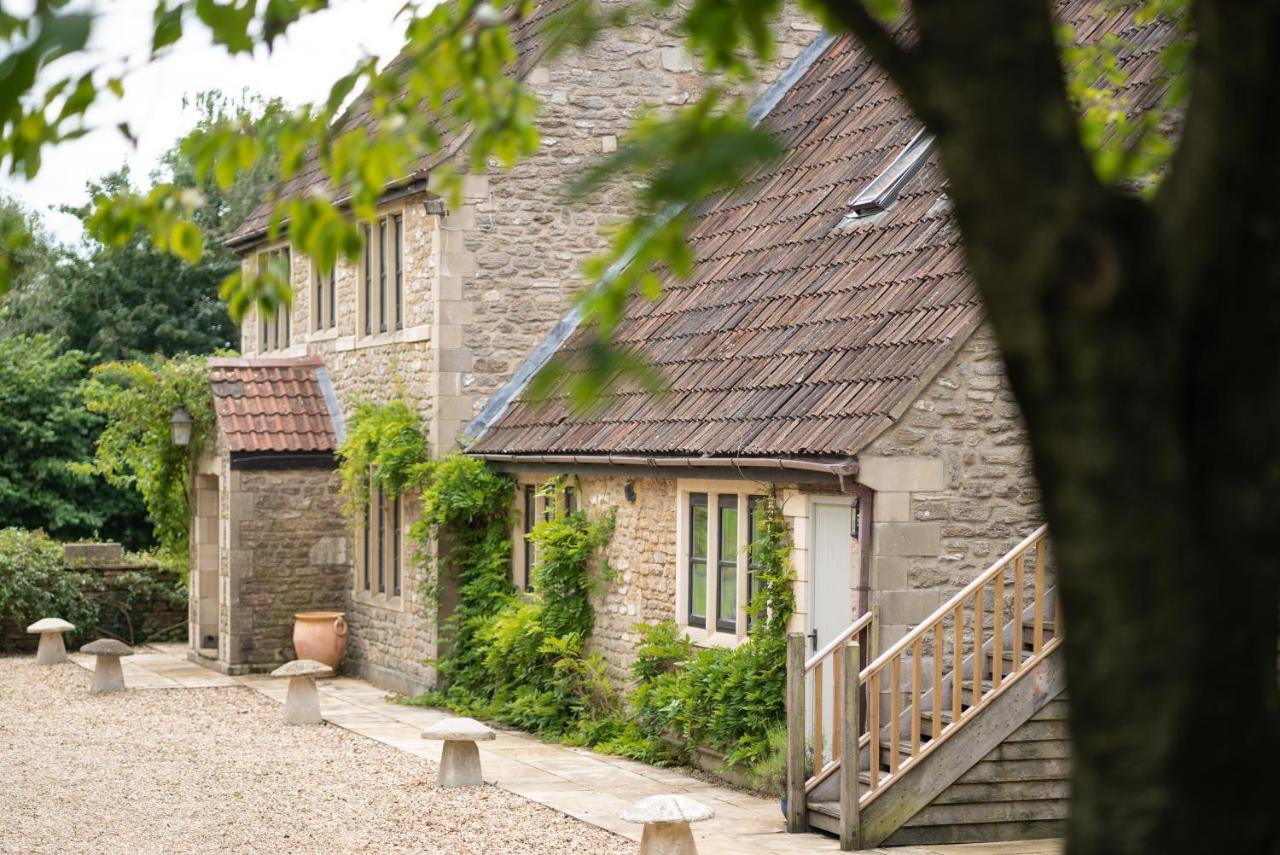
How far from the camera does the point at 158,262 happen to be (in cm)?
4225

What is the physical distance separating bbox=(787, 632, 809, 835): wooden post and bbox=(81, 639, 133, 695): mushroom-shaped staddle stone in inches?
432

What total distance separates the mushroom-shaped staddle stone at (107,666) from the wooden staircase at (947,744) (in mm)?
11094

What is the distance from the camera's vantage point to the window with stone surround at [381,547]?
843 inches

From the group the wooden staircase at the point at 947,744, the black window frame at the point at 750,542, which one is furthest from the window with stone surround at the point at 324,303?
the wooden staircase at the point at 947,744

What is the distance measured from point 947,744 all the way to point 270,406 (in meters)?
13.5

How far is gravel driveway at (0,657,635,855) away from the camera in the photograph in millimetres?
12000

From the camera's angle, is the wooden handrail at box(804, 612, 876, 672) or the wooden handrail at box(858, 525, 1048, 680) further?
the wooden handrail at box(804, 612, 876, 672)

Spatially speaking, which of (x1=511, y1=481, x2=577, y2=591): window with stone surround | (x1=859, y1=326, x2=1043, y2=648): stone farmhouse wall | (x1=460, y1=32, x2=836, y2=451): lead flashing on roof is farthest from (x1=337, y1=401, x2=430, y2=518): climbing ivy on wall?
(x1=859, y1=326, x2=1043, y2=648): stone farmhouse wall

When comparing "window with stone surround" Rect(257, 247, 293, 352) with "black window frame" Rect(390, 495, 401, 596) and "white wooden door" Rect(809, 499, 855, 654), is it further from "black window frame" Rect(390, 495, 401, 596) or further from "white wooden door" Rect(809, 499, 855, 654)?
"white wooden door" Rect(809, 499, 855, 654)

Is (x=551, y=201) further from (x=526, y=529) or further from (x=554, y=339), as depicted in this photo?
(x=526, y=529)

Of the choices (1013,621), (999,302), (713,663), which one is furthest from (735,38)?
(713,663)

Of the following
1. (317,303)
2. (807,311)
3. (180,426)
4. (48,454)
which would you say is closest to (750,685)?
(807,311)

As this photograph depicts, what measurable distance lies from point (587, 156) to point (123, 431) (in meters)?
8.16

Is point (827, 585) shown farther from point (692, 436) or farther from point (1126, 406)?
point (1126, 406)
